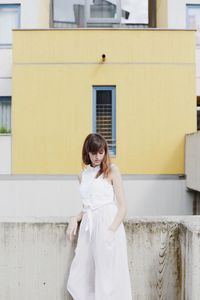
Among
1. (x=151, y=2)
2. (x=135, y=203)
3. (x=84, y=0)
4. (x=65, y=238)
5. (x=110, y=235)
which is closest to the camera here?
(x=110, y=235)

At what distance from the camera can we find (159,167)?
11.5m

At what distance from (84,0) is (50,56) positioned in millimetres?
3436

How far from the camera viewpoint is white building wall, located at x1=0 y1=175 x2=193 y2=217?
11.3 meters

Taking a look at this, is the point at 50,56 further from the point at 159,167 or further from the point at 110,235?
the point at 110,235

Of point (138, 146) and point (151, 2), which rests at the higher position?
point (151, 2)

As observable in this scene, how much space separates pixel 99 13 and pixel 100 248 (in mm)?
11257

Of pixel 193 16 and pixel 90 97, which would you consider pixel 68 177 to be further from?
pixel 193 16

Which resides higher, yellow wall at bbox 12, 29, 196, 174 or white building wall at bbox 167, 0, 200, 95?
white building wall at bbox 167, 0, 200, 95

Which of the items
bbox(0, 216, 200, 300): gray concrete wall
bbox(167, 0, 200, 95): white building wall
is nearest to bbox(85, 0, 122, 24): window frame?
bbox(167, 0, 200, 95): white building wall

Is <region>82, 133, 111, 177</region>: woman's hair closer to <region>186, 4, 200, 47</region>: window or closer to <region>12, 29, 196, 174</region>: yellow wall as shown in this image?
<region>12, 29, 196, 174</region>: yellow wall

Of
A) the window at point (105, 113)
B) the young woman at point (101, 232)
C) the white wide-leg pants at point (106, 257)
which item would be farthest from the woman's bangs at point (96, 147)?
the window at point (105, 113)

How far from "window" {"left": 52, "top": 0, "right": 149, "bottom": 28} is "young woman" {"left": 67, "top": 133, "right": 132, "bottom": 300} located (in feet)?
34.5

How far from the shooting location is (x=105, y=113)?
11.6 m

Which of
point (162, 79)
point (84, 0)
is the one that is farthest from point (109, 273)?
point (84, 0)
